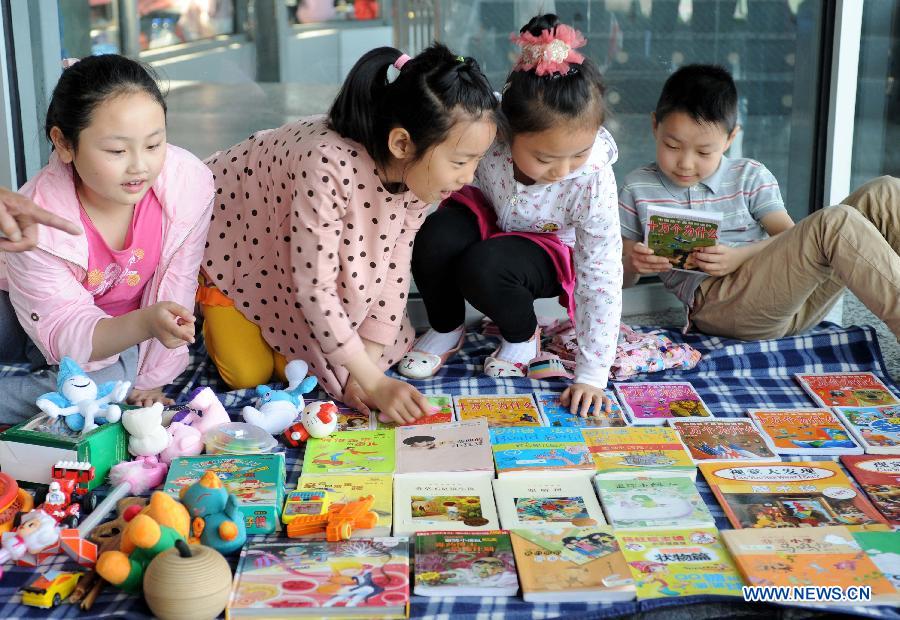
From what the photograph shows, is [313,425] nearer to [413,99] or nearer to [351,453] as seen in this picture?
[351,453]

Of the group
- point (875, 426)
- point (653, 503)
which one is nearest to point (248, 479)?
point (653, 503)

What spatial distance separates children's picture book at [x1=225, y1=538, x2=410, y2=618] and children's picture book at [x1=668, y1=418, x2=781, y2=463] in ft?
1.96

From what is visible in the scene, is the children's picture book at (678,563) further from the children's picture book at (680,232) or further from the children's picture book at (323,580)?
the children's picture book at (680,232)

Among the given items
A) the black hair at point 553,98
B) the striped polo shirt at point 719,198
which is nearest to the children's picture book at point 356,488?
the black hair at point 553,98

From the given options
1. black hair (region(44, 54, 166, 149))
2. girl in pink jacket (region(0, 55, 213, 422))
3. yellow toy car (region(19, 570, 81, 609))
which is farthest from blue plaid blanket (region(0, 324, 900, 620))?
black hair (region(44, 54, 166, 149))

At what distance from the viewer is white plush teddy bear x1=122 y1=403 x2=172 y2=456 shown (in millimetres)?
1592

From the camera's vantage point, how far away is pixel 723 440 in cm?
176

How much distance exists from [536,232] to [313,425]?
66cm

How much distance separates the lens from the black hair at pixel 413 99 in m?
1.66

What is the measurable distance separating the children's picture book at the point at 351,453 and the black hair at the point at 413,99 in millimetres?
494

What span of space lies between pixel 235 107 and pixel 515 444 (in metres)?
1.15

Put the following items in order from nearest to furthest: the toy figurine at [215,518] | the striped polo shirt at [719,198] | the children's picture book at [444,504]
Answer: the toy figurine at [215,518] → the children's picture book at [444,504] → the striped polo shirt at [719,198]

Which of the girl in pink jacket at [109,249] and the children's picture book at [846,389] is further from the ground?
the girl in pink jacket at [109,249]

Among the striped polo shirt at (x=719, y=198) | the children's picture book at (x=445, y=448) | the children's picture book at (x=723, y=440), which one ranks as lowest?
the children's picture book at (x=723, y=440)
